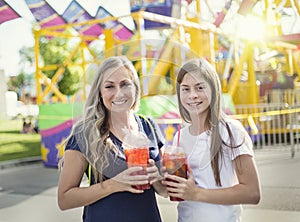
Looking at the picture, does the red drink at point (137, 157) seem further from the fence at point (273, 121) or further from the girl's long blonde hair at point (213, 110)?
the fence at point (273, 121)

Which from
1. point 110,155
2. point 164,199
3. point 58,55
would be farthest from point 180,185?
point 58,55

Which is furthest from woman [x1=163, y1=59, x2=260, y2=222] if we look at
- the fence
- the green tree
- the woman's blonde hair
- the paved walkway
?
the green tree

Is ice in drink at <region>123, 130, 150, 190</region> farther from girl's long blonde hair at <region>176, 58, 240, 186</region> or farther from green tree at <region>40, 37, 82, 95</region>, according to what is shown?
green tree at <region>40, 37, 82, 95</region>

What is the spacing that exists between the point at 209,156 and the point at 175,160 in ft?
0.33

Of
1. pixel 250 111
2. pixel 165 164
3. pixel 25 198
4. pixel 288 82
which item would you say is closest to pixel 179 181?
pixel 165 164

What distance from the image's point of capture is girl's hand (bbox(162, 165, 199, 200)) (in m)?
1.16

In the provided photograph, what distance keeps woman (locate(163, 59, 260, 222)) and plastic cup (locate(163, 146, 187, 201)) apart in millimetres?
16

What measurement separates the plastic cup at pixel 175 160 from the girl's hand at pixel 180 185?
13 millimetres

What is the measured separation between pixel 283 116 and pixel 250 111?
21.2 inches

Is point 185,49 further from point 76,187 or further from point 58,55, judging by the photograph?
point 58,55

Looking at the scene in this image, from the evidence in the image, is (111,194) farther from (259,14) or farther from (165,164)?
(259,14)

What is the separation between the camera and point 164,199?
443 cm

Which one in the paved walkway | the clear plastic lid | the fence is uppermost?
the clear plastic lid

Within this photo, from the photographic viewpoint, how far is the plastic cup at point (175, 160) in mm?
1138
